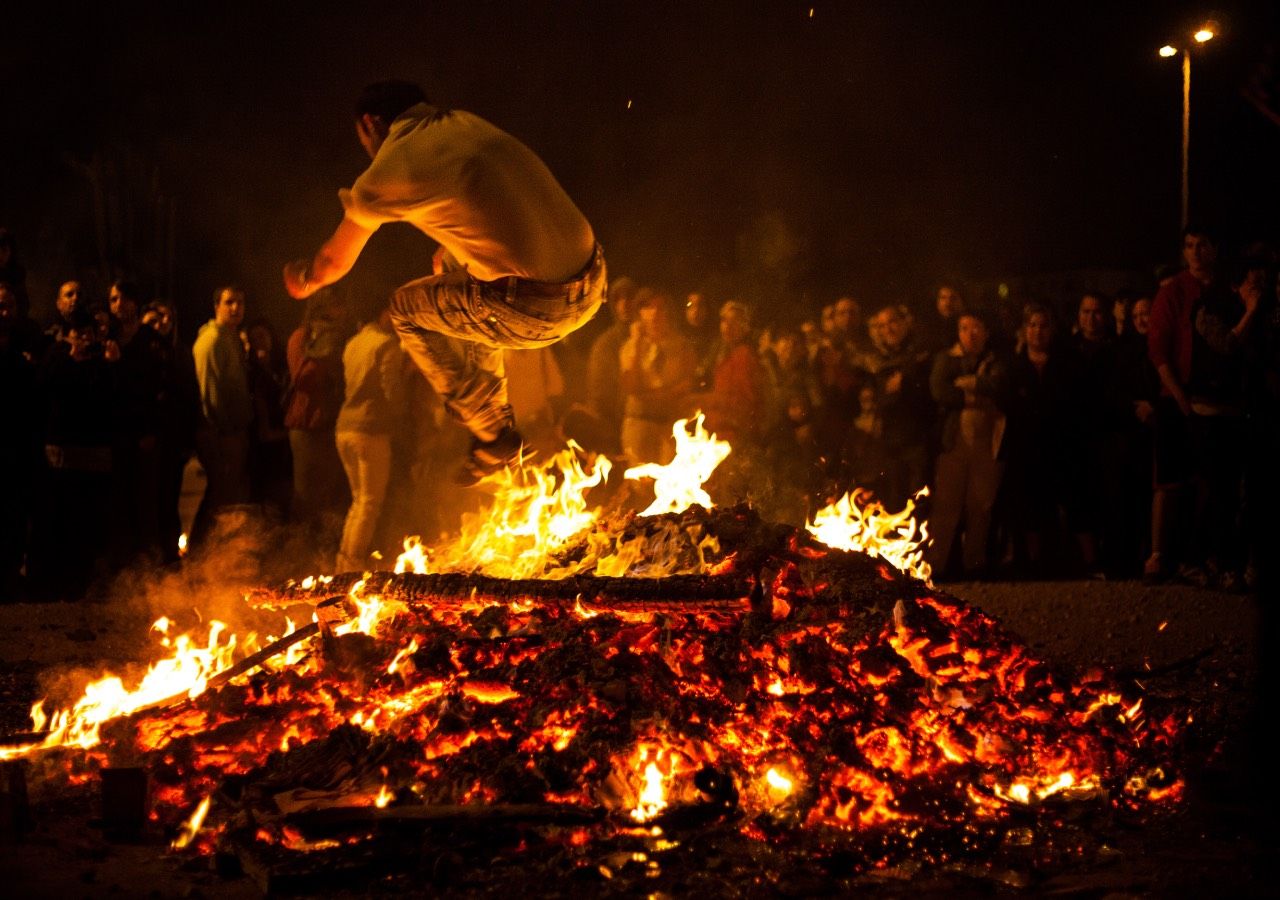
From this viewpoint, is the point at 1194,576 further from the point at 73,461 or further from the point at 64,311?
the point at 64,311

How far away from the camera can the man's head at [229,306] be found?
9047 mm

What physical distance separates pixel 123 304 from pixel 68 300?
0.37 meters

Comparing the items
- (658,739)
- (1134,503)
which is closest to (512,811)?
(658,739)

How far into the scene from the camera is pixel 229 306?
9055 mm

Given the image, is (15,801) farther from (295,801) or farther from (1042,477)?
(1042,477)

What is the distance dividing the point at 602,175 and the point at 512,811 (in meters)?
12.9

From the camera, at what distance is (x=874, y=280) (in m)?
17.6

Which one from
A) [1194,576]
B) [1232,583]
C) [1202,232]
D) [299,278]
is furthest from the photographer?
[1202,232]

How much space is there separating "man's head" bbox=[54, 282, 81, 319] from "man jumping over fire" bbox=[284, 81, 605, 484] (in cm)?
330

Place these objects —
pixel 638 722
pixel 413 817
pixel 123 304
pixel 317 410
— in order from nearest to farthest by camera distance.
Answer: pixel 413 817 → pixel 638 722 → pixel 123 304 → pixel 317 410

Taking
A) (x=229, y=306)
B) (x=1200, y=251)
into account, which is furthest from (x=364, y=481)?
(x=1200, y=251)

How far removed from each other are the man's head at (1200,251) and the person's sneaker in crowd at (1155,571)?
1968mm

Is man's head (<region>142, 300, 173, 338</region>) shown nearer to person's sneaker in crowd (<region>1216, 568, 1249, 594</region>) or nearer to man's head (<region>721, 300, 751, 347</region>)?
man's head (<region>721, 300, 751, 347</region>)

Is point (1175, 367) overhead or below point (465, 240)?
below
